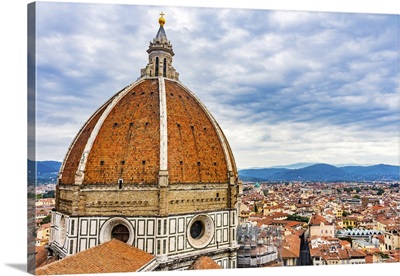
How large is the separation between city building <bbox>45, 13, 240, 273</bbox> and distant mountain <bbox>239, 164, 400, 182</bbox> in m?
1.39

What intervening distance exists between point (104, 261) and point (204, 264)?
2.65 metres

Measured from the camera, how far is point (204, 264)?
345 inches

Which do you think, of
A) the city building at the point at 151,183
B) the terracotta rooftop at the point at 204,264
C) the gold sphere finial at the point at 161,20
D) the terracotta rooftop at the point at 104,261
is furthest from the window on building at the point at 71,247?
the gold sphere finial at the point at 161,20

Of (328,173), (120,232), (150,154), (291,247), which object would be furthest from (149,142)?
(291,247)

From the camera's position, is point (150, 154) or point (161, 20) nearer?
point (161, 20)

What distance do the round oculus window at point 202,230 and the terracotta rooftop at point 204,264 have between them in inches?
17.5

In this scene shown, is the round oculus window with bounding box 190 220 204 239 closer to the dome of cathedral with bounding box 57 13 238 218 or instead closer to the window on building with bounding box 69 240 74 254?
the dome of cathedral with bounding box 57 13 238 218

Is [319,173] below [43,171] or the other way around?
below

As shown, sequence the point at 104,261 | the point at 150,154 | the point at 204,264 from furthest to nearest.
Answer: the point at 150,154
the point at 204,264
the point at 104,261

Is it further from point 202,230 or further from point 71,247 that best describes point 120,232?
point 202,230

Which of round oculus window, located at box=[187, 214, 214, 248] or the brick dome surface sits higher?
the brick dome surface

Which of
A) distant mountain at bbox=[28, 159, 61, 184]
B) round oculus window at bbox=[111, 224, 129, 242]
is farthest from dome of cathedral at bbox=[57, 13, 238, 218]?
distant mountain at bbox=[28, 159, 61, 184]

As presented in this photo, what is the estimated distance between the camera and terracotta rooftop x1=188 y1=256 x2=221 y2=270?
28.5 feet

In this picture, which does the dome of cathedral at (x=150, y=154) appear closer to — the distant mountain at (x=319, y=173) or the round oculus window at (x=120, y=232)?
the round oculus window at (x=120, y=232)
